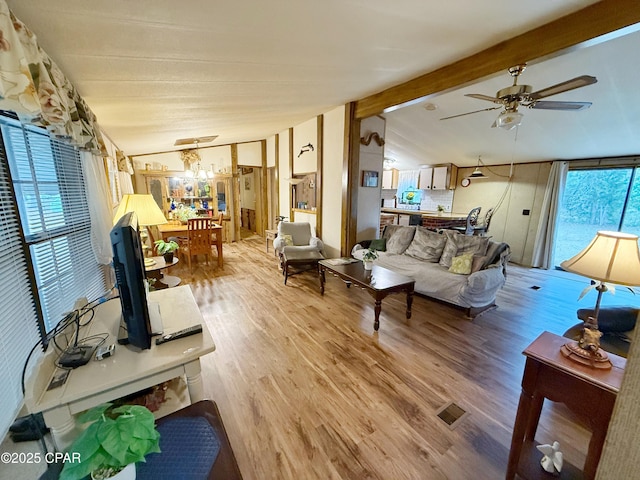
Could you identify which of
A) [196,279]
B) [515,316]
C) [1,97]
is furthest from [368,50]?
[196,279]

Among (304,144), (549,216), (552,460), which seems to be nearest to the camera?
(552,460)

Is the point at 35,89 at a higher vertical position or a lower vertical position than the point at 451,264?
higher

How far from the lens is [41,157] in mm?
1676

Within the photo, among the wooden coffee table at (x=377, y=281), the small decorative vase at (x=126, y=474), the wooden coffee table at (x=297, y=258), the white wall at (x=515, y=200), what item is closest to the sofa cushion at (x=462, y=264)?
the wooden coffee table at (x=377, y=281)

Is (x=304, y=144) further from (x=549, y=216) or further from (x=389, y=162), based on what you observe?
(x=549, y=216)

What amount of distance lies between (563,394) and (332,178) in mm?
4026

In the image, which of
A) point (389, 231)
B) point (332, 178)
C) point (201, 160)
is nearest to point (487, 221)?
point (389, 231)

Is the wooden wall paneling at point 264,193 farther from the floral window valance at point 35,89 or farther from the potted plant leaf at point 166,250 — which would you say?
the floral window valance at point 35,89

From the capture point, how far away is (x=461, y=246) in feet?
11.9

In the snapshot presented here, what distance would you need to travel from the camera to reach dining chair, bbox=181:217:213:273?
4.58m

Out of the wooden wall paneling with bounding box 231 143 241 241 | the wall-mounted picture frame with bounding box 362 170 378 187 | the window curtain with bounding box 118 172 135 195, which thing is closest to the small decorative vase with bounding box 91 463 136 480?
the wall-mounted picture frame with bounding box 362 170 378 187

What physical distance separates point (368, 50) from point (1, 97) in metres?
2.38

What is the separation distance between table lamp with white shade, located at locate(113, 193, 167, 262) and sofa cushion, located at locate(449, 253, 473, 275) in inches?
140

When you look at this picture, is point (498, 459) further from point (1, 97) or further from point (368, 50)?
point (368, 50)
